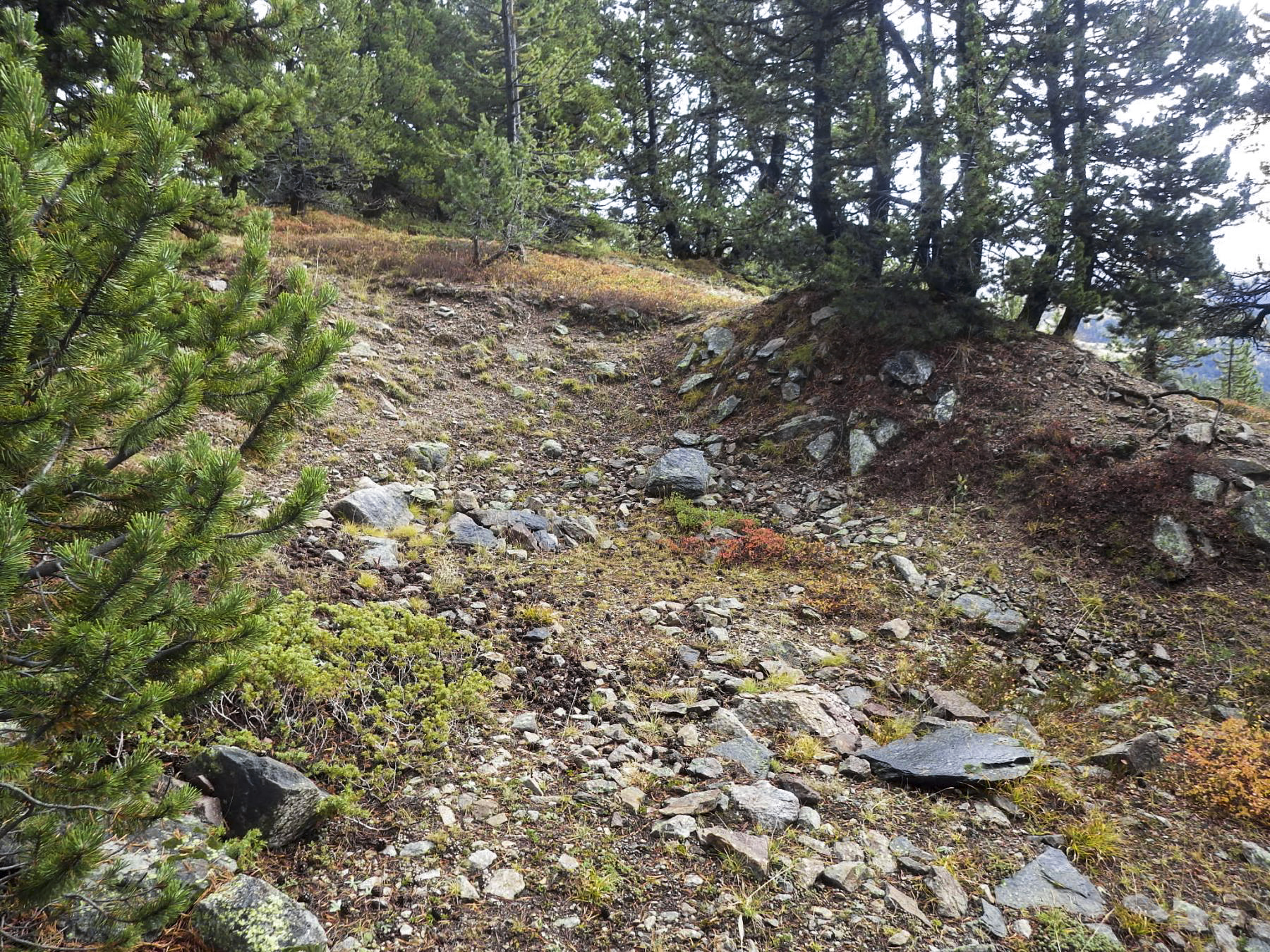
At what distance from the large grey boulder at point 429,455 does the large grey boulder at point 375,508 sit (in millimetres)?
1520

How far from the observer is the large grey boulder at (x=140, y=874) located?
9.18 ft

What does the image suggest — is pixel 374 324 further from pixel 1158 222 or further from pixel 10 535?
pixel 1158 222

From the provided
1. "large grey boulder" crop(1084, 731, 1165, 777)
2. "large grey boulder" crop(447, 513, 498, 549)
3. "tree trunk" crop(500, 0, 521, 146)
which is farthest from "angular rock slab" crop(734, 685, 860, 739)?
"tree trunk" crop(500, 0, 521, 146)

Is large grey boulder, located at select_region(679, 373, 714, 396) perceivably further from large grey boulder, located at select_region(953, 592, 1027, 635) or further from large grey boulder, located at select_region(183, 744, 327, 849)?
large grey boulder, located at select_region(183, 744, 327, 849)

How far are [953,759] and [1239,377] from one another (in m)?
29.2

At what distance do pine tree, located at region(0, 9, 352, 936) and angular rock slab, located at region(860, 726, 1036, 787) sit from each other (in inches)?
186

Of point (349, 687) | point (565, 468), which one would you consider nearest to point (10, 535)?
point (349, 687)

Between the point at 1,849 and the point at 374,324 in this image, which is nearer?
the point at 1,849

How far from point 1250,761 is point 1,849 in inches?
314

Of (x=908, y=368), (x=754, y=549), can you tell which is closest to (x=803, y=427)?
(x=908, y=368)

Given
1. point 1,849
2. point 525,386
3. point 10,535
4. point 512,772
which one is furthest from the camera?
point 525,386

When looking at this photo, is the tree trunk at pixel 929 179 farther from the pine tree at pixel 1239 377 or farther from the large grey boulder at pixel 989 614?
the pine tree at pixel 1239 377

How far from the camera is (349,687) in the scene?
5043mm

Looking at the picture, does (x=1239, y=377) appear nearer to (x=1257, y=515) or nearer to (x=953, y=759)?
(x=1257, y=515)
